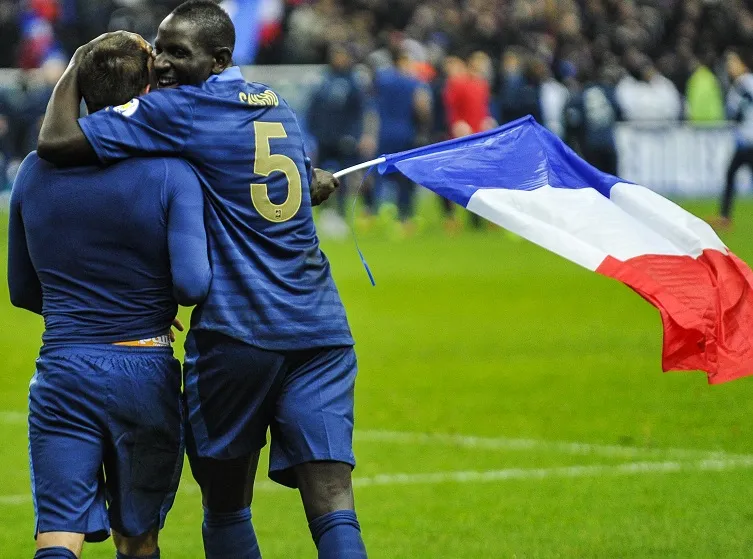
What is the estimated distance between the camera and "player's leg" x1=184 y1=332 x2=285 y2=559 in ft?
15.0

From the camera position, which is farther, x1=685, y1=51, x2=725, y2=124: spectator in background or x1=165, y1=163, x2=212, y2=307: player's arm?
x1=685, y1=51, x2=725, y2=124: spectator in background

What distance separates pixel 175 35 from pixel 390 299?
11612 mm

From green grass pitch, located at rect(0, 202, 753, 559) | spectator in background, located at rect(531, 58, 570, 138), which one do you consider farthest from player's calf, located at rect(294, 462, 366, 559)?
spectator in background, located at rect(531, 58, 570, 138)

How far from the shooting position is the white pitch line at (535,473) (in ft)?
25.5

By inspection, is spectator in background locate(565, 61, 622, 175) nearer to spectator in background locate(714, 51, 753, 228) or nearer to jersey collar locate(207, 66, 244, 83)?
spectator in background locate(714, 51, 753, 228)

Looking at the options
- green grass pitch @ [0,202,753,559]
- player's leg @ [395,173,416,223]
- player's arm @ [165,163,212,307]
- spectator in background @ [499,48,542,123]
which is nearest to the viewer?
player's arm @ [165,163,212,307]

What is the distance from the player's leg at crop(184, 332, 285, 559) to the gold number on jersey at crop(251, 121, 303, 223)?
412 mm

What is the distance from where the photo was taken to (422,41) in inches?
1304

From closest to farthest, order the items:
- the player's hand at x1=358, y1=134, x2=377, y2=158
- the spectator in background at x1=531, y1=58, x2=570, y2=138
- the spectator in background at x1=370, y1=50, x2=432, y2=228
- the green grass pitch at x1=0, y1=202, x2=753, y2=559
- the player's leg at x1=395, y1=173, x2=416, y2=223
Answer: the green grass pitch at x1=0, y1=202, x2=753, y2=559, the spectator in background at x1=370, y1=50, x2=432, y2=228, the player's leg at x1=395, y1=173, x2=416, y2=223, the player's hand at x1=358, y1=134, x2=377, y2=158, the spectator in background at x1=531, y1=58, x2=570, y2=138

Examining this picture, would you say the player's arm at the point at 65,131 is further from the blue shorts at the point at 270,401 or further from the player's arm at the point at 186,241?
the blue shorts at the point at 270,401

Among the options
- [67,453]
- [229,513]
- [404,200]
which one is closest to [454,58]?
[404,200]

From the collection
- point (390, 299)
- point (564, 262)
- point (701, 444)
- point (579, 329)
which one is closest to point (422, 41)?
point (564, 262)

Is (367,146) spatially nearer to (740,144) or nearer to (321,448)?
(740,144)

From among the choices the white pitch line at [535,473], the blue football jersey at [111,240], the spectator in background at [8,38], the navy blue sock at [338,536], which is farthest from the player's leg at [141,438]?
the spectator in background at [8,38]
